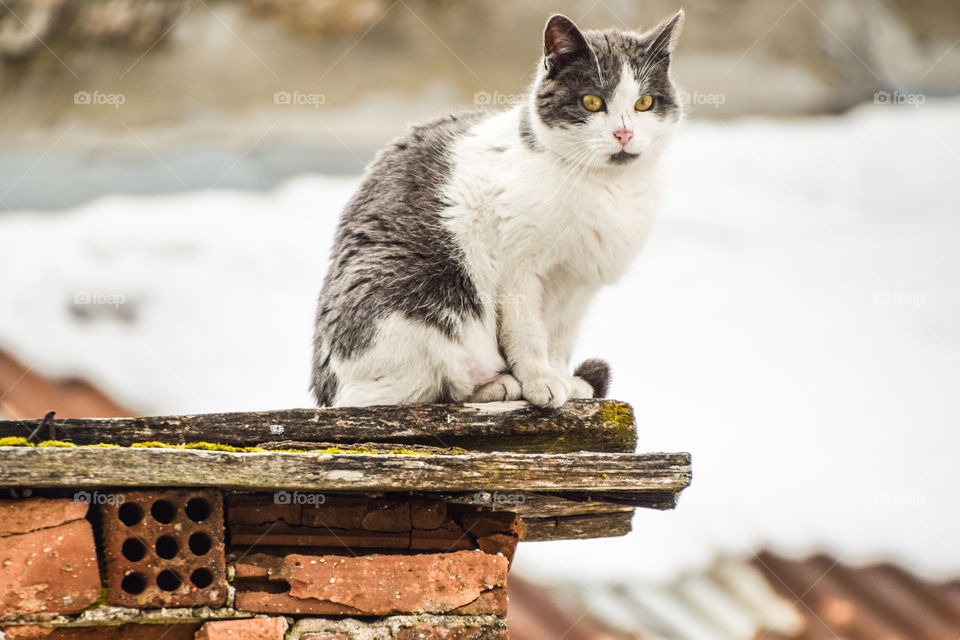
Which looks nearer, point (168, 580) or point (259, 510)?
point (168, 580)

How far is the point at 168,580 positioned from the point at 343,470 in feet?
1.63

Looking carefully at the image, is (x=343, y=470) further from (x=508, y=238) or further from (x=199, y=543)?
(x=508, y=238)

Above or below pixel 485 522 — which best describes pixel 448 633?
below

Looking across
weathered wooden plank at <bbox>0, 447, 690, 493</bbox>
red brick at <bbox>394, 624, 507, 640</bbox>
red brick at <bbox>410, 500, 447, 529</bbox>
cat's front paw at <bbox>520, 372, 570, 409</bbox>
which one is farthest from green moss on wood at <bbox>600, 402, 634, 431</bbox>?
red brick at <bbox>394, 624, 507, 640</bbox>

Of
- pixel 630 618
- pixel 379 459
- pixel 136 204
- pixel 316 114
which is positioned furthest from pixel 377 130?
pixel 379 459

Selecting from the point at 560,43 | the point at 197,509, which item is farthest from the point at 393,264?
the point at 197,509

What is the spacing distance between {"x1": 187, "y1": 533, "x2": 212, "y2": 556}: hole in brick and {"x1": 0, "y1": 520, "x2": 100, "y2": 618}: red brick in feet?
0.72

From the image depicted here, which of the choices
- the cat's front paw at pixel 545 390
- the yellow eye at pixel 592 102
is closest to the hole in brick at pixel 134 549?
the cat's front paw at pixel 545 390

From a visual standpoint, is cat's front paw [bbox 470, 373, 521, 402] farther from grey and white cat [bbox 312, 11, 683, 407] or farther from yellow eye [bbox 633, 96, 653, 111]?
yellow eye [bbox 633, 96, 653, 111]

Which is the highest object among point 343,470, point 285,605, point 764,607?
point 343,470

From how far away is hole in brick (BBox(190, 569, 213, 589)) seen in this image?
2105 millimetres

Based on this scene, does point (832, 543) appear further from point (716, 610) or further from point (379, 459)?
point (379, 459)

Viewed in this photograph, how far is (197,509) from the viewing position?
2.14 m

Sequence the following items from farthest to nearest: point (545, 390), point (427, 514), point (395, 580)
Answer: point (545, 390)
point (427, 514)
point (395, 580)
